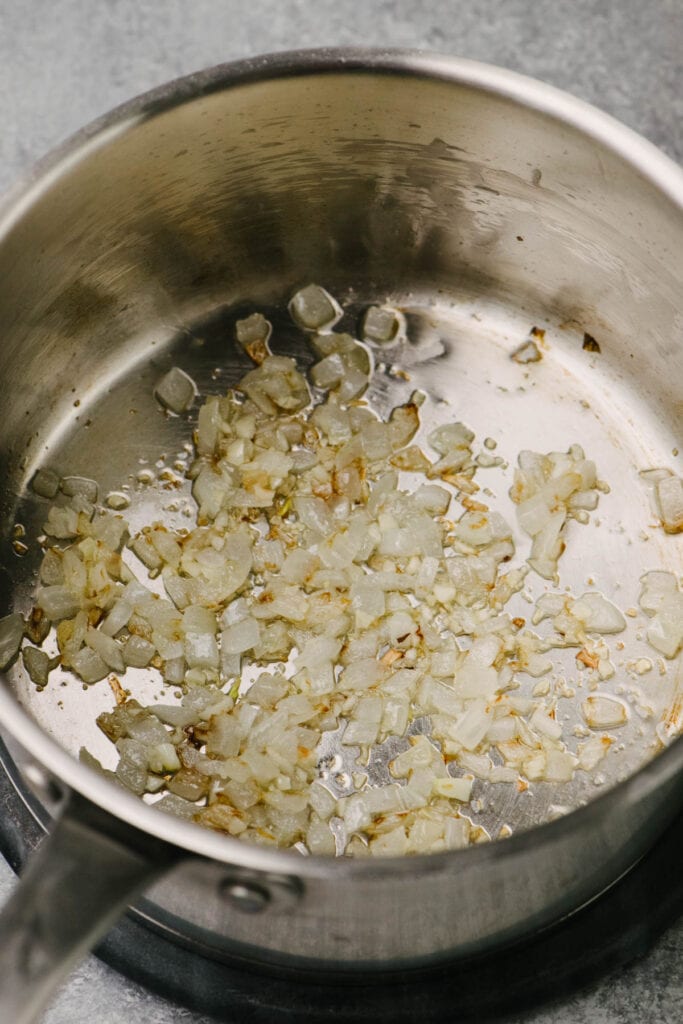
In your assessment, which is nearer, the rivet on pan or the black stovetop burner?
the rivet on pan

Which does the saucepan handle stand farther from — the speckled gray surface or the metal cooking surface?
the speckled gray surface

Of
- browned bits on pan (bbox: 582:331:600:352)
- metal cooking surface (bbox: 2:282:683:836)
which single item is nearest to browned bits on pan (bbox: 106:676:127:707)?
metal cooking surface (bbox: 2:282:683:836)

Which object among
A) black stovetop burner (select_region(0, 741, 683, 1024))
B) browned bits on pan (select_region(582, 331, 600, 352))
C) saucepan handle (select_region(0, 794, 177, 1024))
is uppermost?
browned bits on pan (select_region(582, 331, 600, 352))

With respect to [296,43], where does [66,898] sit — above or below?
below

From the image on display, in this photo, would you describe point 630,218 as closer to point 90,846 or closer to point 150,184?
point 150,184

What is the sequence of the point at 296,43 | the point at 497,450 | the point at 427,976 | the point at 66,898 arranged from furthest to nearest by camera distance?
the point at 296,43
the point at 497,450
the point at 427,976
the point at 66,898

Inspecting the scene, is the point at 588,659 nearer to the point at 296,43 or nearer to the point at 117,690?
the point at 117,690

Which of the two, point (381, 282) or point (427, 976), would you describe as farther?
point (381, 282)

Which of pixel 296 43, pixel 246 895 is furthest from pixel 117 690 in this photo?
pixel 296 43
